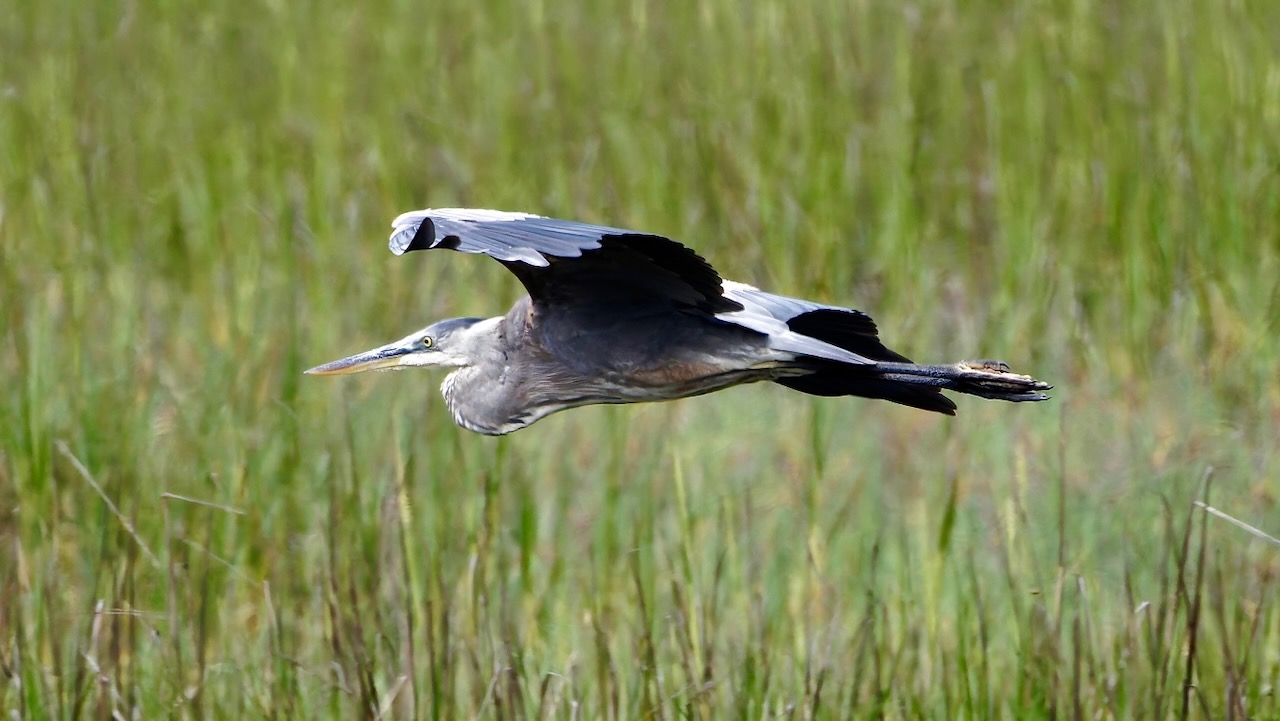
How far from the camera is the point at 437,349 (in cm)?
309

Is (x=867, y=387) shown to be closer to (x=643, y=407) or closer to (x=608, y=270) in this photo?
(x=608, y=270)

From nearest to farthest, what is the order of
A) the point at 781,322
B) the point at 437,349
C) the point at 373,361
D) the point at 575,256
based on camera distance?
the point at 575,256 → the point at 781,322 → the point at 437,349 → the point at 373,361

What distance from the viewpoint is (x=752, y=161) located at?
4.79 m

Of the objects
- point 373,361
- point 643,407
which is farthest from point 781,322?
point 643,407

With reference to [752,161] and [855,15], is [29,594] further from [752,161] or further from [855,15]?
[855,15]

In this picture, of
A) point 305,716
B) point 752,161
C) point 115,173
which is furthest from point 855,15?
point 305,716

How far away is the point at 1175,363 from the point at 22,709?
2630 millimetres

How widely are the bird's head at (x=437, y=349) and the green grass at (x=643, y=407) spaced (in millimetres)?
92

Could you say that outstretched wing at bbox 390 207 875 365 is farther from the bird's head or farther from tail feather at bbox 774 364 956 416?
the bird's head

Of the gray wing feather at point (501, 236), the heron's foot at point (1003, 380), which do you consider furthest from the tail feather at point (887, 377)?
the gray wing feather at point (501, 236)

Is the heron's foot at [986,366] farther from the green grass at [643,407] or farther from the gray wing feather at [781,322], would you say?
the green grass at [643,407]

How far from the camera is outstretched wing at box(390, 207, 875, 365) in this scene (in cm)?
235

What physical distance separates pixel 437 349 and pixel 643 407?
1.29m

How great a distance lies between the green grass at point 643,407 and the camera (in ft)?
9.73
